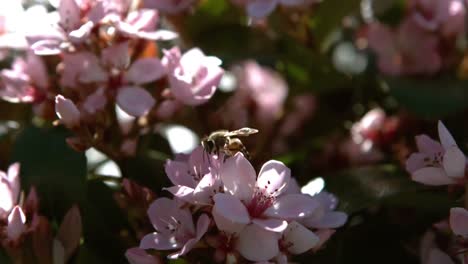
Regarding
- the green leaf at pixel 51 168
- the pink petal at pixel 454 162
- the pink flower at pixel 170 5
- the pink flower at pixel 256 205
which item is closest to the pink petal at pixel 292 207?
the pink flower at pixel 256 205

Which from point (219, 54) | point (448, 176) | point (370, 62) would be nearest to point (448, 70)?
point (370, 62)

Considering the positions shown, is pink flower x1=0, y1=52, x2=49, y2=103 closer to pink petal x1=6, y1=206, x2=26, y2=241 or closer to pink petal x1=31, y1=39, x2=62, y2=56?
pink petal x1=31, y1=39, x2=62, y2=56

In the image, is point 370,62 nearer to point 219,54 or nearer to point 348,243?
point 219,54

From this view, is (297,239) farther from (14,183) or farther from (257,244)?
(14,183)

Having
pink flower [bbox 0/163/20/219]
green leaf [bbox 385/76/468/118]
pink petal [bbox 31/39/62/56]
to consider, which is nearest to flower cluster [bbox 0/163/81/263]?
pink flower [bbox 0/163/20/219]

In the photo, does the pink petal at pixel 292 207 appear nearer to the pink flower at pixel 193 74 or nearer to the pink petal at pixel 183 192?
the pink petal at pixel 183 192

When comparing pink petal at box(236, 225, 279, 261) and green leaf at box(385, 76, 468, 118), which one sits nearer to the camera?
pink petal at box(236, 225, 279, 261)

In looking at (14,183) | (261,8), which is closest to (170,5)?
(261,8)
